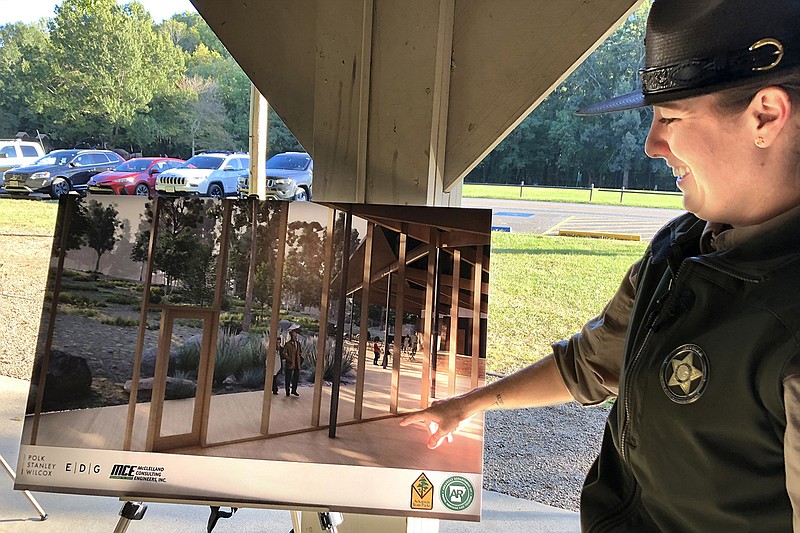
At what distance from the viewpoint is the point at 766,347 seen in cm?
81

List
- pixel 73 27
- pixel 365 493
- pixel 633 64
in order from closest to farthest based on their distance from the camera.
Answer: pixel 365 493, pixel 633 64, pixel 73 27

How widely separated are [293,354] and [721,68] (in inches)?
42.5

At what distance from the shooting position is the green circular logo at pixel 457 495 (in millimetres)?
1478

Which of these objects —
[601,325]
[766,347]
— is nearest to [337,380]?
[601,325]

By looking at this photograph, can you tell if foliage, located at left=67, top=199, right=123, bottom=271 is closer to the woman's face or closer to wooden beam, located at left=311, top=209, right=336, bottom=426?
wooden beam, located at left=311, top=209, right=336, bottom=426

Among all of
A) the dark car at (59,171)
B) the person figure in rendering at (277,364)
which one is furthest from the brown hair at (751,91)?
the dark car at (59,171)

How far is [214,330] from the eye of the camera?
1611mm

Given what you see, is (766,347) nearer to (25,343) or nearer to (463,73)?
(463,73)

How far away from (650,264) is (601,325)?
6.3 inches

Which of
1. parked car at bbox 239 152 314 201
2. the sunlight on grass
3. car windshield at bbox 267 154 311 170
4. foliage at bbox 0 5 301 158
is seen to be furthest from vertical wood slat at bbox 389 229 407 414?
foliage at bbox 0 5 301 158

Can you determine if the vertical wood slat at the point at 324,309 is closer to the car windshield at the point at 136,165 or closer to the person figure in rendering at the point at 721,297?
the person figure in rendering at the point at 721,297

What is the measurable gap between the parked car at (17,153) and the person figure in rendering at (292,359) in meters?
6.70

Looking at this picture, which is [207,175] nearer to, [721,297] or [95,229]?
[95,229]

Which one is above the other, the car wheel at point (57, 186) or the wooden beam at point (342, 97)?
the car wheel at point (57, 186)
